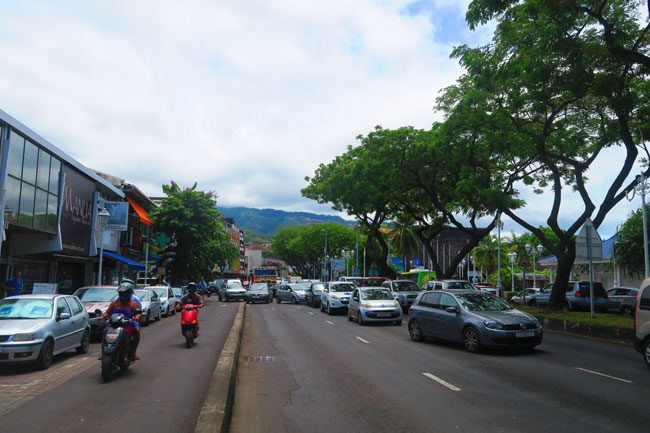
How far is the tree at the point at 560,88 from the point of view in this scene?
39.1 ft

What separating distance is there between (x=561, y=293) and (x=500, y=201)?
433 cm

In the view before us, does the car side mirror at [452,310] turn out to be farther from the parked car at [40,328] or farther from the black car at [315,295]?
the black car at [315,295]

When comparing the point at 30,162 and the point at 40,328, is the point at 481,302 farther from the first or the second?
the point at 30,162

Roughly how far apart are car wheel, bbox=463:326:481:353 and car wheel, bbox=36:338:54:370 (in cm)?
917

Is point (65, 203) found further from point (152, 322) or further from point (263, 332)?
point (263, 332)

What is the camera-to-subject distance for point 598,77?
13766mm

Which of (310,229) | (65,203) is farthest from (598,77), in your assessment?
(310,229)

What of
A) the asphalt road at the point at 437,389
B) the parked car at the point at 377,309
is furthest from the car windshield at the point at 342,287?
the asphalt road at the point at 437,389

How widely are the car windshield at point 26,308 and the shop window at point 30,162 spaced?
1013 cm

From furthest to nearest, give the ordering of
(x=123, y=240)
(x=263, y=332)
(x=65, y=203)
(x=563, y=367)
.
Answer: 1. (x=123, y=240)
2. (x=65, y=203)
3. (x=263, y=332)
4. (x=563, y=367)

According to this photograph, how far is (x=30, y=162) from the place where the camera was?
19859mm

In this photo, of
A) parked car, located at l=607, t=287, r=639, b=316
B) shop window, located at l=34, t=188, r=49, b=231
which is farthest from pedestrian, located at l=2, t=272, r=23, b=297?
parked car, located at l=607, t=287, r=639, b=316

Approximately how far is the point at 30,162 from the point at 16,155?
1.44 meters

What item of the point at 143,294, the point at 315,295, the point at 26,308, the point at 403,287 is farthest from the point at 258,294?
the point at 26,308
